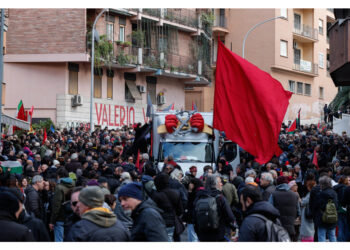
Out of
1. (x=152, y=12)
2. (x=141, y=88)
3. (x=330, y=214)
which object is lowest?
(x=330, y=214)

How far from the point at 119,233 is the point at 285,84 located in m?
47.7

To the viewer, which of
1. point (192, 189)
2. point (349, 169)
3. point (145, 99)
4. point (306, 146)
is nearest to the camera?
point (192, 189)

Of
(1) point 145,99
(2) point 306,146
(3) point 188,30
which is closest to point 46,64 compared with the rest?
(1) point 145,99

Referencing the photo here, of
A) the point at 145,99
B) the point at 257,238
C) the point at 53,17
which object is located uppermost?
the point at 53,17

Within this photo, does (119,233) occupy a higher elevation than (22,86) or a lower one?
lower

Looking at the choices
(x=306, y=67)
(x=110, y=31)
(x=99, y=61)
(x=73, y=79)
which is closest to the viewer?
(x=99, y=61)

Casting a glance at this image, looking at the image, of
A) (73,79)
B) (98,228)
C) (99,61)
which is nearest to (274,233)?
(98,228)

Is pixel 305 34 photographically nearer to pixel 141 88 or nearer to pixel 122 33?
pixel 141 88

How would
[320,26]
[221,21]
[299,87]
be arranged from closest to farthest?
[221,21]
[299,87]
[320,26]

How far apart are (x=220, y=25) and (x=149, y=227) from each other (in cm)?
4765

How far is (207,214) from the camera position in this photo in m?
9.03

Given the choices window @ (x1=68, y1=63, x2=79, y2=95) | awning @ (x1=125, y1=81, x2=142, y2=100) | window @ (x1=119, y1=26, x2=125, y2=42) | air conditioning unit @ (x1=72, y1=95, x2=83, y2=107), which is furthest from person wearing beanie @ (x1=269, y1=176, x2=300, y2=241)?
awning @ (x1=125, y1=81, x2=142, y2=100)

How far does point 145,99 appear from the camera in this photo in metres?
43.3

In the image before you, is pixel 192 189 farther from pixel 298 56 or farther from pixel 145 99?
pixel 298 56
